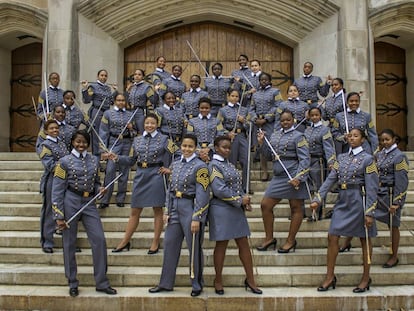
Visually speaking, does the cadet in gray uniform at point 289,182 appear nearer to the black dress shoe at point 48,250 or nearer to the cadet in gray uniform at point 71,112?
the black dress shoe at point 48,250

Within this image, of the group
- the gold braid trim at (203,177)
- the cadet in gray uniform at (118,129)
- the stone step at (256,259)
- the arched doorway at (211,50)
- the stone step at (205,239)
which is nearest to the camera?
the gold braid trim at (203,177)

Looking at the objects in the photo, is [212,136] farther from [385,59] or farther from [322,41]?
[385,59]

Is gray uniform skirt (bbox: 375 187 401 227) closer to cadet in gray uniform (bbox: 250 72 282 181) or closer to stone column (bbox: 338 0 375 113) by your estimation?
cadet in gray uniform (bbox: 250 72 282 181)

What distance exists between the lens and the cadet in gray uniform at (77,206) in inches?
203

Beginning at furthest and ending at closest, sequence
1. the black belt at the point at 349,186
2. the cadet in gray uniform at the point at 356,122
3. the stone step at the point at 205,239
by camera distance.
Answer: the cadet in gray uniform at the point at 356,122 → the stone step at the point at 205,239 → the black belt at the point at 349,186

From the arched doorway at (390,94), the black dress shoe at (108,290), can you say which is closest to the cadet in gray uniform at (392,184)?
the black dress shoe at (108,290)

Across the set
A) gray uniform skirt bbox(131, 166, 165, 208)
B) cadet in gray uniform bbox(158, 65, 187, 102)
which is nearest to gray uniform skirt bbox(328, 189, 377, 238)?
gray uniform skirt bbox(131, 166, 165, 208)

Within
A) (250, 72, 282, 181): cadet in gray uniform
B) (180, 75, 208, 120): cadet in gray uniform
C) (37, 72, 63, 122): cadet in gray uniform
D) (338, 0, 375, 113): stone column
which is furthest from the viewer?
(338, 0, 375, 113): stone column

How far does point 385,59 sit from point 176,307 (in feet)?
33.3

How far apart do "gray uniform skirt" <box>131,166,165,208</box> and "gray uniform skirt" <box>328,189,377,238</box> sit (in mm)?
2198

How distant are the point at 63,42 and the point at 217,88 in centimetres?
425

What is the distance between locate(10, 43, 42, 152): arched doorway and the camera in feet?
42.4

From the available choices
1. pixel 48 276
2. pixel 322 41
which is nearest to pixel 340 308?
pixel 48 276

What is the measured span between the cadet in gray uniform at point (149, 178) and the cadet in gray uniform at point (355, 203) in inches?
78.8
